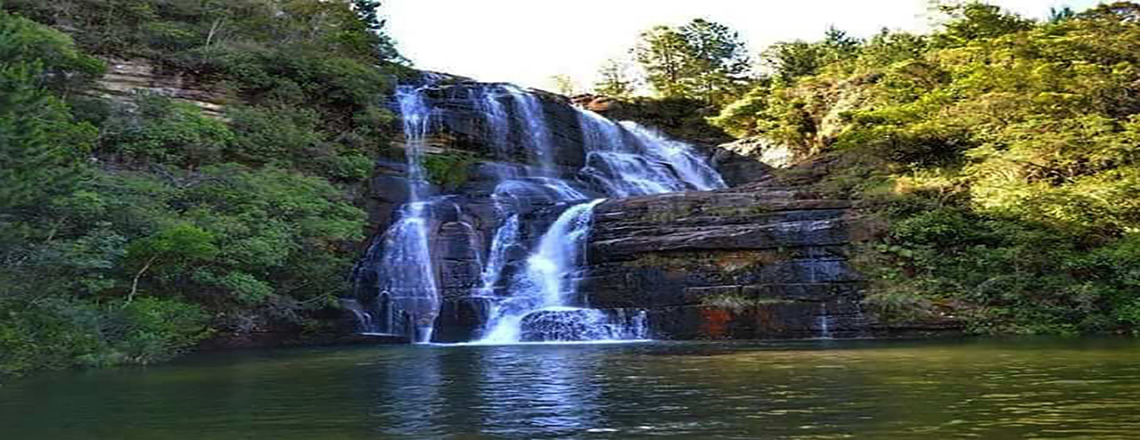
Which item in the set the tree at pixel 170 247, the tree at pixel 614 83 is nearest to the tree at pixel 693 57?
the tree at pixel 614 83

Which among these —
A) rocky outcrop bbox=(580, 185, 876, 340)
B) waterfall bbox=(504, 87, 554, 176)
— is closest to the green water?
rocky outcrop bbox=(580, 185, 876, 340)

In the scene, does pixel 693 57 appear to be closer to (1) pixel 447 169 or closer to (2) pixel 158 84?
(1) pixel 447 169

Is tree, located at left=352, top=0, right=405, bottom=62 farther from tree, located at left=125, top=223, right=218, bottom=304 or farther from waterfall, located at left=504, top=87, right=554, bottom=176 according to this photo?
tree, located at left=125, top=223, right=218, bottom=304

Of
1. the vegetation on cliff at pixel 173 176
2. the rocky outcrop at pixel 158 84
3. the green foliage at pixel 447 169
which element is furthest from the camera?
A: the green foliage at pixel 447 169

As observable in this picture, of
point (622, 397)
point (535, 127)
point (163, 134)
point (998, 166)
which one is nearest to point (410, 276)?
point (163, 134)

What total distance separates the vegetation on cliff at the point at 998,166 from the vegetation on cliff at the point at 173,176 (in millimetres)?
14609

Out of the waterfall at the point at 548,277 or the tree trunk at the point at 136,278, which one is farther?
the waterfall at the point at 548,277

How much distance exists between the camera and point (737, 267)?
22.4m

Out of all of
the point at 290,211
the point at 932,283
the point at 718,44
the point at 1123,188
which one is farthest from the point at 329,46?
the point at 718,44

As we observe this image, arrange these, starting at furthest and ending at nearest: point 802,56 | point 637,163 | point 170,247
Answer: point 802,56 < point 637,163 < point 170,247

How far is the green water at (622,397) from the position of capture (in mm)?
7574

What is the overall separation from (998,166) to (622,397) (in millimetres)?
19545

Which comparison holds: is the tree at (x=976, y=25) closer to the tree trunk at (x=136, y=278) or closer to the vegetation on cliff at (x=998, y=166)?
the vegetation on cliff at (x=998, y=166)

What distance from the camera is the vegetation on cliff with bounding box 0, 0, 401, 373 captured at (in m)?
15.0
